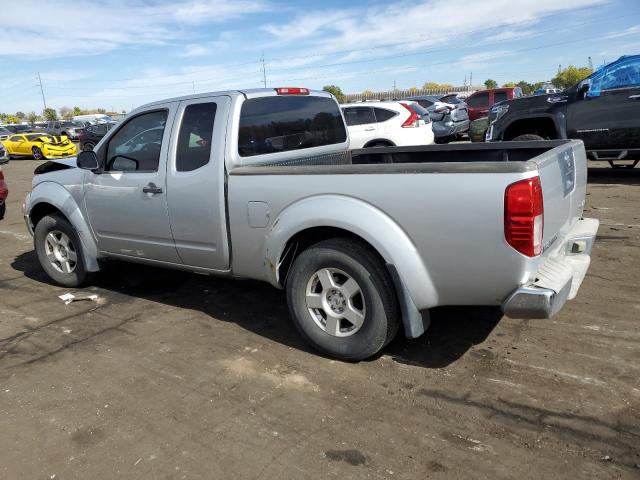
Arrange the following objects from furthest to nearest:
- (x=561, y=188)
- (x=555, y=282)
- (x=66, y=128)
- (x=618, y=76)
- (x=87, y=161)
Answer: (x=66, y=128)
(x=618, y=76)
(x=87, y=161)
(x=561, y=188)
(x=555, y=282)

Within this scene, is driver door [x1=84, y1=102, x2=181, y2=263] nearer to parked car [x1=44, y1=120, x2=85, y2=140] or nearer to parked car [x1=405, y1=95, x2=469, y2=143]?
parked car [x1=405, y1=95, x2=469, y2=143]

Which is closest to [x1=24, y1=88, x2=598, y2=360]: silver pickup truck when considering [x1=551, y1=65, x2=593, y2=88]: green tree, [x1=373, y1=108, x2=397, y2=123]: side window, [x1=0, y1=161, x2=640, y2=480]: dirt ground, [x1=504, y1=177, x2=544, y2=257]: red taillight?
[x1=504, y1=177, x2=544, y2=257]: red taillight

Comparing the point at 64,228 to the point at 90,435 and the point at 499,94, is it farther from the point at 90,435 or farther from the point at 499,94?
the point at 499,94

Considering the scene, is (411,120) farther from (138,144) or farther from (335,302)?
(335,302)

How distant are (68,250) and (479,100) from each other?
60.4 ft

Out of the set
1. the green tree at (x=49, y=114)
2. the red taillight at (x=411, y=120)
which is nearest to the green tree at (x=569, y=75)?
the red taillight at (x=411, y=120)

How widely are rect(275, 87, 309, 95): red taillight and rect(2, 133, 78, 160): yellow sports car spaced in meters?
22.4

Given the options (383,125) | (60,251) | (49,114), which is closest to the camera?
(60,251)

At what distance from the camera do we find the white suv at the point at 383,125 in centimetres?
1141

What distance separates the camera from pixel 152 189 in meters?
4.38

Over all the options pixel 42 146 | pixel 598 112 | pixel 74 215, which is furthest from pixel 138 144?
pixel 42 146

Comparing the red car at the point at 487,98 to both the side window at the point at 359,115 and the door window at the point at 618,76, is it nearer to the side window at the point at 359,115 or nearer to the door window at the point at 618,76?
the side window at the point at 359,115

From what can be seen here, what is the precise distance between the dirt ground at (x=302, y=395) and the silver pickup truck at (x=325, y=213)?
1.40 feet

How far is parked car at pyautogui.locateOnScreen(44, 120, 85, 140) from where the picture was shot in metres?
33.6
